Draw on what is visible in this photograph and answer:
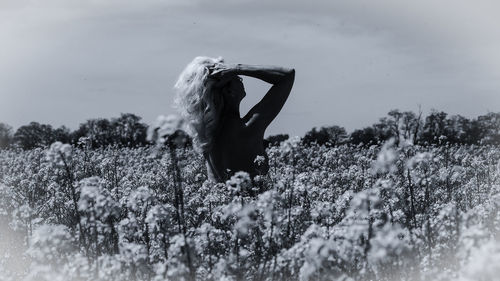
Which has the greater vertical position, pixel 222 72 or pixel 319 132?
pixel 319 132

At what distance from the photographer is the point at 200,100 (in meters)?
8.36

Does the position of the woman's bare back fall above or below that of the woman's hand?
below

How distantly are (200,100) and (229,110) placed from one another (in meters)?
0.50

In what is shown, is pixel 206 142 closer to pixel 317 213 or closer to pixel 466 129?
pixel 317 213

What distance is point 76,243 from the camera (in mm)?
5652

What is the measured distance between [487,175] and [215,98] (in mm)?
5152

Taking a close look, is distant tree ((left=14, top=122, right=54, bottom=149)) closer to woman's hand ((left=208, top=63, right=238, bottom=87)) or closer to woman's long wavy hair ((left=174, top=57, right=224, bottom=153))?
woman's long wavy hair ((left=174, top=57, right=224, bottom=153))

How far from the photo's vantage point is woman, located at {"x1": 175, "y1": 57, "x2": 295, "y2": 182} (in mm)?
8398

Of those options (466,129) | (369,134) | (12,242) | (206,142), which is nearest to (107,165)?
(206,142)

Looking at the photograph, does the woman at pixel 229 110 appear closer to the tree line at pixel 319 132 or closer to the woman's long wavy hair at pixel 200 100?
the woman's long wavy hair at pixel 200 100

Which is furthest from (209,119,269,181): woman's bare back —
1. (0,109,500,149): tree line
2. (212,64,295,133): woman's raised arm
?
(0,109,500,149): tree line

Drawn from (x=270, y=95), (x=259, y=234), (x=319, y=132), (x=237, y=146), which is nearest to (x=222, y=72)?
(x=270, y=95)

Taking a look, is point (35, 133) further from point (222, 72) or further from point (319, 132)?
point (222, 72)

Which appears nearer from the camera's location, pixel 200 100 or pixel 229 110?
pixel 200 100
